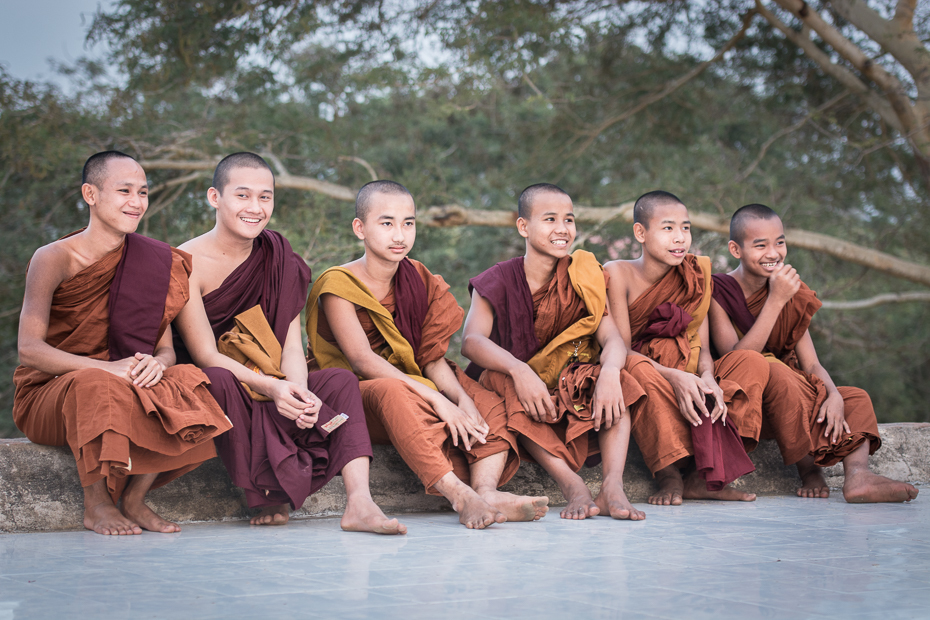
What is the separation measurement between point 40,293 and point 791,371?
131 inches

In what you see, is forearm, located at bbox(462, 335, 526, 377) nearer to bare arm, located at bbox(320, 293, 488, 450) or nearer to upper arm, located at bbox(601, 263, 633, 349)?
bare arm, located at bbox(320, 293, 488, 450)

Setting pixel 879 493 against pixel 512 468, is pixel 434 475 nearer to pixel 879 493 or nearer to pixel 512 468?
pixel 512 468

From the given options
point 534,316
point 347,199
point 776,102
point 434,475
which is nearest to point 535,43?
point 347,199

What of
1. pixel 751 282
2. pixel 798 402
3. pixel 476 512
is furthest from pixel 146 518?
pixel 751 282

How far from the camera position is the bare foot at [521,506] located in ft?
10.5

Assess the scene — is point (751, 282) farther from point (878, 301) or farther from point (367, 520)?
point (878, 301)

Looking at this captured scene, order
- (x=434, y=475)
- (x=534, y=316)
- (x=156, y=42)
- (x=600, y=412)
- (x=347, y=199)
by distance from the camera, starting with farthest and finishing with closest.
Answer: (x=347, y=199), (x=156, y=42), (x=534, y=316), (x=600, y=412), (x=434, y=475)

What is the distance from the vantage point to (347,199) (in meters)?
9.10

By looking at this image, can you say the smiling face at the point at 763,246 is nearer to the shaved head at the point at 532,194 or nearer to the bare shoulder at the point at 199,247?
the shaved head at the point at 532,194

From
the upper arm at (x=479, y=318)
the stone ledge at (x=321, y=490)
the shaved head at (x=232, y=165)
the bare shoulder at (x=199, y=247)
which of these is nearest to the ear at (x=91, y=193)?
the bare shoulder at (x=199, y=247)

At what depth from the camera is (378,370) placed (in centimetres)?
364

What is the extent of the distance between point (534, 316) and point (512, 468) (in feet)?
2.54

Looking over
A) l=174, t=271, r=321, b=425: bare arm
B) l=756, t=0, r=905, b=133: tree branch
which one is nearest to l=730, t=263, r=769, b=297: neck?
l=174, t=271, r=321, b=425: bare arm

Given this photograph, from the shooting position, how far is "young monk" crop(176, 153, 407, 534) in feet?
10.5
